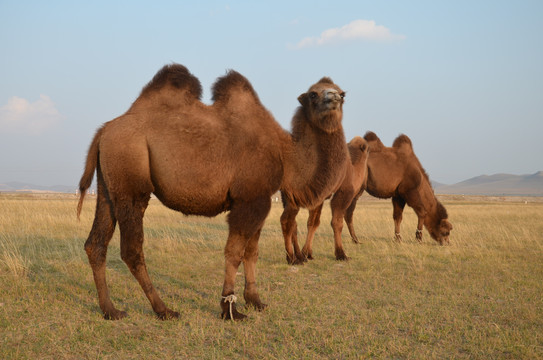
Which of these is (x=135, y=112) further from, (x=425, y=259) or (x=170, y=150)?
(x=425, y=259)

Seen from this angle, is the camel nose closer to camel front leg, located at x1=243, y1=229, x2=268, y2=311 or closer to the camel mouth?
the camel mouth

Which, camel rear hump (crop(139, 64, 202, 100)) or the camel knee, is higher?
camel rear hump (crop(139, 64, 202, 100))

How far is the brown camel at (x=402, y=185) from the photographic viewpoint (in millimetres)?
13609

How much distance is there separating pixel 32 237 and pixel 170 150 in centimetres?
788

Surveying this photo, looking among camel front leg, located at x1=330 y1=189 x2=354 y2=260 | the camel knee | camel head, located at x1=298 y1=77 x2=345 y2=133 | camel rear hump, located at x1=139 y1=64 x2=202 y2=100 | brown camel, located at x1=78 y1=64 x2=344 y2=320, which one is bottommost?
the camel knee

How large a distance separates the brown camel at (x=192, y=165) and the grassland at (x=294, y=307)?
542mm

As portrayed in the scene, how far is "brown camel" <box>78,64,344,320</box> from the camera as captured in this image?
5.21m

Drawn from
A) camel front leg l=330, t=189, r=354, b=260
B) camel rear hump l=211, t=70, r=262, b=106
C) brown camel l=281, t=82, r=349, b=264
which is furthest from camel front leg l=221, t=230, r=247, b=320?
camel front leg l=330, t=189, r=354, b=260

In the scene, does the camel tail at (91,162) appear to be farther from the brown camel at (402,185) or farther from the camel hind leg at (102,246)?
the brown camel at (402,185)

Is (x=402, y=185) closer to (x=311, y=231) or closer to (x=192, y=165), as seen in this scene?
(x=311, y=231)

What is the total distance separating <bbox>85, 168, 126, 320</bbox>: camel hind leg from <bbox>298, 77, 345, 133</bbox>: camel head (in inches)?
120

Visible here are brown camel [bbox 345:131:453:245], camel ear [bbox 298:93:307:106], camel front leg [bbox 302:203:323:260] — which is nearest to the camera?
camel ear [bbox 298:93:307:106]

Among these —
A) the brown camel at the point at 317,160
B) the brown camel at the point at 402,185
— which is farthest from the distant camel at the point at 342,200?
the brown camel at the point at 317,160

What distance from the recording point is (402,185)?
14.1 m
